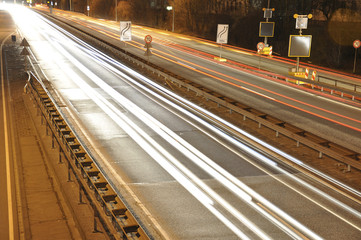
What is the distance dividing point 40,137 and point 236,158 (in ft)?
25.9

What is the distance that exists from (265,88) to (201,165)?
53.7 ft

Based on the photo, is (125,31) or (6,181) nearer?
(6,181)

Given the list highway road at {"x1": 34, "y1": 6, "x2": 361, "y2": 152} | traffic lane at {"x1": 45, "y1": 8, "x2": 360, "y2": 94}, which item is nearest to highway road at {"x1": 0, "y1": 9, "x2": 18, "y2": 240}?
highway road at {"x1": 34, "y1": 6, "x2": 361, "y2": 152}

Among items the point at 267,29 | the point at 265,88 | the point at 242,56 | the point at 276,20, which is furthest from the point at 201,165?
the point at 276,20

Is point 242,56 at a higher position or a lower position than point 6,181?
higher

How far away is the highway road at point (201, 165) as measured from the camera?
10578 mm

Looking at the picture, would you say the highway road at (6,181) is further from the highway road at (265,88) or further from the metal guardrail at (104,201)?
the highway road at (265,88)

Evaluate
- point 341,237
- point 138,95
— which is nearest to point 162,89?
point 138,95

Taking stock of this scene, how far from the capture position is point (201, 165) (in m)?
14.5

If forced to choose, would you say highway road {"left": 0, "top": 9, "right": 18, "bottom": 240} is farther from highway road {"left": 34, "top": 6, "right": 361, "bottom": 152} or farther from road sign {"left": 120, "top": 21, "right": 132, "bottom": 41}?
road sign {"left": 120, "top": 21, "right": 132, "bottom": 41}

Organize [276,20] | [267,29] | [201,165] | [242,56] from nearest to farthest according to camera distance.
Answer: [201,165], [267,29], [242,56], [276,20]

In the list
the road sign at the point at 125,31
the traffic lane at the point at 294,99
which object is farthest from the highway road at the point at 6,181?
the road sign at the point at 125,31

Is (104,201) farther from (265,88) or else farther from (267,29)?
(267,29)

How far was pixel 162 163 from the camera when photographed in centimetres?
1472
